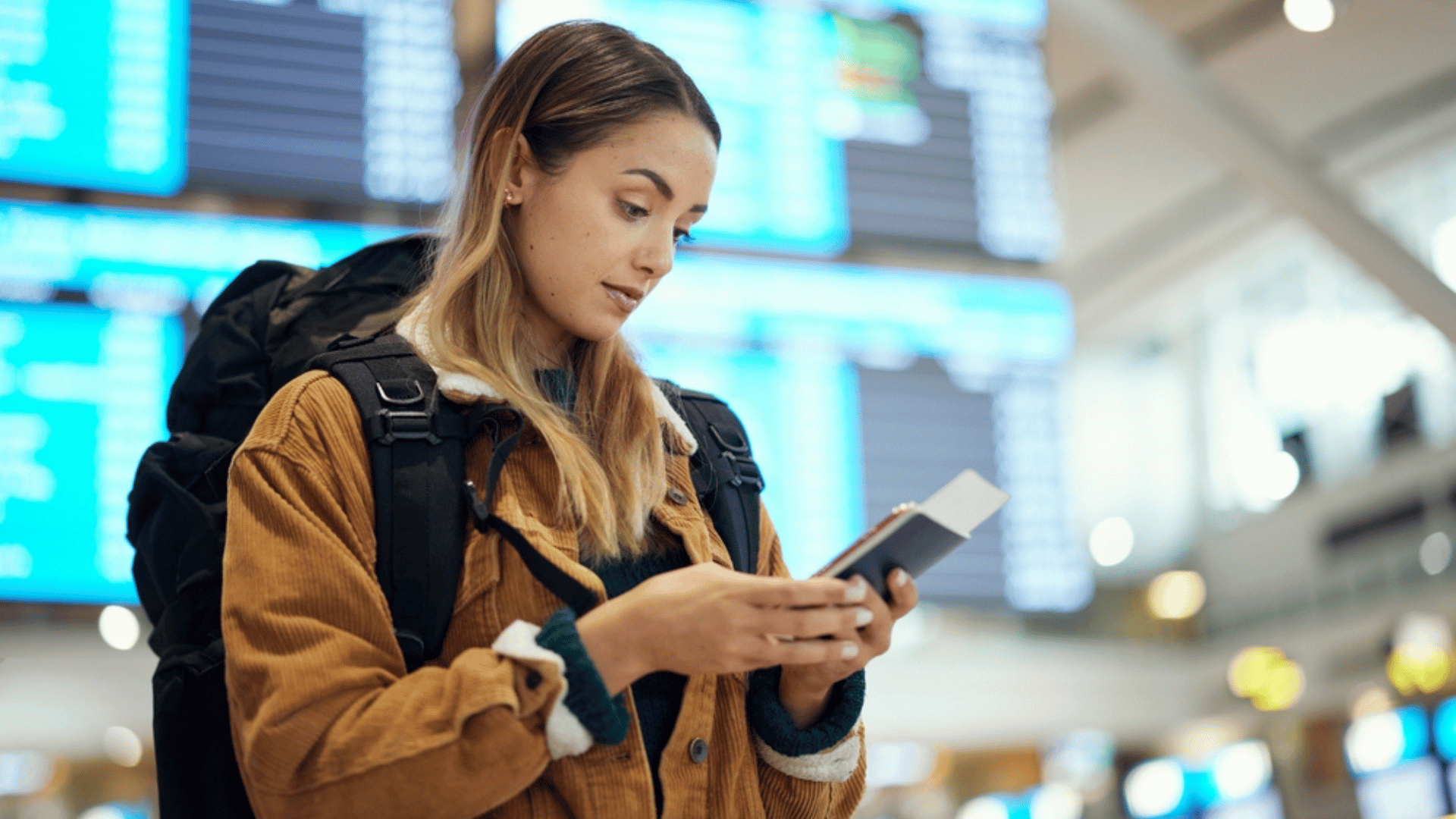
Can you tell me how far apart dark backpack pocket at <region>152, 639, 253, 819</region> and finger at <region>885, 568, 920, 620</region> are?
0.77 metres

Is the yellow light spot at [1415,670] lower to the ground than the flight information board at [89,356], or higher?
lower

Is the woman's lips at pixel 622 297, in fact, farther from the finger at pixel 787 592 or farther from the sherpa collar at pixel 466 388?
the finger at pixel 787 592

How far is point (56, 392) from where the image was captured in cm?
363

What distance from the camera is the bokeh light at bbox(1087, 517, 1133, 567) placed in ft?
41.8

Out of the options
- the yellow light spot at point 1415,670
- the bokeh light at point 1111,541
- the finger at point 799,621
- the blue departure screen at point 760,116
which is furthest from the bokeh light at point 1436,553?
the finger at point 799,621

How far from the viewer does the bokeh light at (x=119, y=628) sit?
12.0 feet

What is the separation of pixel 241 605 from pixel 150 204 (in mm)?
2811

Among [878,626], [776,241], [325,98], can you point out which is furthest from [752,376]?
[878,626]

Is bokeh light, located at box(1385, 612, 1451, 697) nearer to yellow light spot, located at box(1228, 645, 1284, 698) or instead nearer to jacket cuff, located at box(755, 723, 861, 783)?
yellow light spot, located at box(1228, 645, 1284, 698)

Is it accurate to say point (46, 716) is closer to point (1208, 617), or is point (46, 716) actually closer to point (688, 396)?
point (688, 396)

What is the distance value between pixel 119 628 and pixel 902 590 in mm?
3056

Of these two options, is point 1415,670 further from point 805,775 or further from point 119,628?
point 805,775

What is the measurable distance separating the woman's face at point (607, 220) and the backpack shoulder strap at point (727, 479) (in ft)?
0.71

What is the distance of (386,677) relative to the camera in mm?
1354
